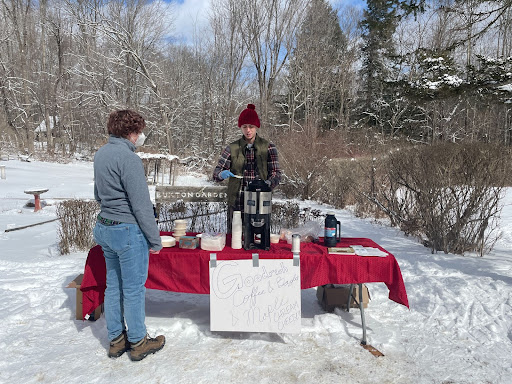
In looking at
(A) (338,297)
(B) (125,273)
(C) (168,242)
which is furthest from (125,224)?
(A) (338,297)

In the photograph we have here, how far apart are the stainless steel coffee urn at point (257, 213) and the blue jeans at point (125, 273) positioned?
0.76 m

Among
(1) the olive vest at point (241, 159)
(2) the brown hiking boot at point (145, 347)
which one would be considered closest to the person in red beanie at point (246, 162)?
(1) the olive vest at point (241, 159)

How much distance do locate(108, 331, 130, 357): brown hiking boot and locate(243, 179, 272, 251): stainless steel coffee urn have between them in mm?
1156

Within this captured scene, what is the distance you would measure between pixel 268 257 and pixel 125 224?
1.06 m

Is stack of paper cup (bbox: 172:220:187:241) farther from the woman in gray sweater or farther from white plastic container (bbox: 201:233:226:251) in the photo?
the woman in gray sweater

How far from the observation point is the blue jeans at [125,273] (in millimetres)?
2371

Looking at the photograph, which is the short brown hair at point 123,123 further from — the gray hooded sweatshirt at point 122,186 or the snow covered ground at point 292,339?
the snow covered ground at point 292,339

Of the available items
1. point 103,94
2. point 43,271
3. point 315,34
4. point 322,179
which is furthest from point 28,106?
point 43,271

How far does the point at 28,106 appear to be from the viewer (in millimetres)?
25109

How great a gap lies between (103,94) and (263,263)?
70.5 feet

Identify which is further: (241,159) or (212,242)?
(241,159)

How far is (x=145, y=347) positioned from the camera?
2.63m

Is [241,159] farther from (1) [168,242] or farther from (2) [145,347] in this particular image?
(2) [145,347]

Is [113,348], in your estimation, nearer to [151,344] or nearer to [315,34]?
[151,344]
